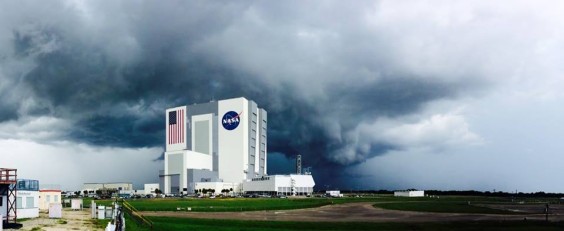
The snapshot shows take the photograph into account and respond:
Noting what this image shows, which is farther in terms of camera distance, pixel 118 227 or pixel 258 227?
pixel 258 227

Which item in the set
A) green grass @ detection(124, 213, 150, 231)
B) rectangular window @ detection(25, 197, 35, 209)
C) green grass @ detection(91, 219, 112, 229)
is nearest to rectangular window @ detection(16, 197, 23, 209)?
rectangular window @ detection(25, 197, 35, 209)

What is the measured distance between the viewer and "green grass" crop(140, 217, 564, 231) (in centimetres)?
5748

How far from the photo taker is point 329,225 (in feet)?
201

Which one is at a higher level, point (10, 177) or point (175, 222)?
point (10, 177)

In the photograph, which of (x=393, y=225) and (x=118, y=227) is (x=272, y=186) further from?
(x=118, y=227)

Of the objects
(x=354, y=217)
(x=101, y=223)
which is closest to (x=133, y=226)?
(x=101, y=223)

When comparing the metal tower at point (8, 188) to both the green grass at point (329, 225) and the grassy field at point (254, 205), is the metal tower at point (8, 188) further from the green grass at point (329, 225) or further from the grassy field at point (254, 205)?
the grassy field at point (254, 205)

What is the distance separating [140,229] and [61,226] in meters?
9.24

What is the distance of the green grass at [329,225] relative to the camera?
189 feet

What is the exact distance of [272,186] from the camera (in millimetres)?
197750

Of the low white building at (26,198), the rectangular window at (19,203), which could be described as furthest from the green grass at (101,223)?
the rectangular window at (19,203)

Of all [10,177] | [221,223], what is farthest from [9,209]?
[221,223]

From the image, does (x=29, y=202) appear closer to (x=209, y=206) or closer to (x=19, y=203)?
(x=19, y=203)

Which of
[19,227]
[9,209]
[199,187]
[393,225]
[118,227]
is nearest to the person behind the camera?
[118,227]
